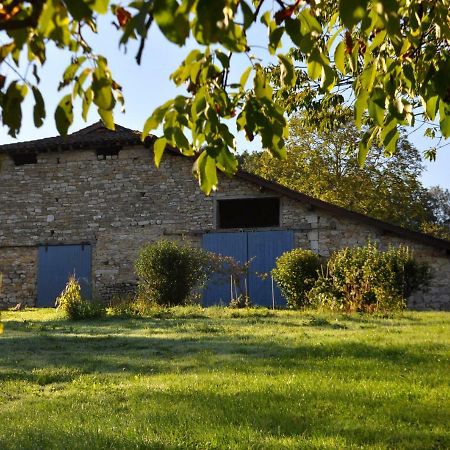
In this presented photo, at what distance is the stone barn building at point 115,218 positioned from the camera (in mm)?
16500

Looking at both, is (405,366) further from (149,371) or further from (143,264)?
(143,264)

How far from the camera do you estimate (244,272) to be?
1573 cm

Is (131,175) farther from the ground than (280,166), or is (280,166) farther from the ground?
(280,166)

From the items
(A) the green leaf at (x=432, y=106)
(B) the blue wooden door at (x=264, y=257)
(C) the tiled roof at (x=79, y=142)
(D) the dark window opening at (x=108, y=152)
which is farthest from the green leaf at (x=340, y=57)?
(D) the dark window opening at (x=108, y=152)

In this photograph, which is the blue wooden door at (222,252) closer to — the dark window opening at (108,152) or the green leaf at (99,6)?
the dark window opening at (108,152)

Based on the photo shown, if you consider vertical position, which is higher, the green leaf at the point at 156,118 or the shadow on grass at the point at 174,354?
the green leaf at the point at 156,118

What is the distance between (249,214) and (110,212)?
21.1 feet

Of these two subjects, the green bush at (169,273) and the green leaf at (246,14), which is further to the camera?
the green bush at (169,273)

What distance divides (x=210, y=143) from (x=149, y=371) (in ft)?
13.3

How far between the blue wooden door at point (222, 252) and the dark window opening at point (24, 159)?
652 cm

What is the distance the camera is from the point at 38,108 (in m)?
1.79

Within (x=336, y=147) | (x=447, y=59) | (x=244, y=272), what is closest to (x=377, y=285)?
(x=244, y=272)

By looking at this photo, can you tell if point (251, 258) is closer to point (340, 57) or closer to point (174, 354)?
point (174, 354)

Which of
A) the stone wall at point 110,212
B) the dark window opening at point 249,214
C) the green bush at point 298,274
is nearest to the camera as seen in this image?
the green bush at point 298,274
